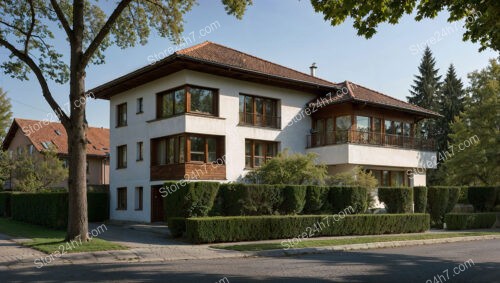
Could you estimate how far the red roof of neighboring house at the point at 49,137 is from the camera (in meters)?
47.3

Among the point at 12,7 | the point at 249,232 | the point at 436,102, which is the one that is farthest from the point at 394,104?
the point at 436,102

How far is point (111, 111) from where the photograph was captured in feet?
110

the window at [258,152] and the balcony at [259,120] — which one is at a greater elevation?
the balcony at [259,120]

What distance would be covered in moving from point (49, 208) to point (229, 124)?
10298 mm

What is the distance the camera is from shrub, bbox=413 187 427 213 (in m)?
28.6

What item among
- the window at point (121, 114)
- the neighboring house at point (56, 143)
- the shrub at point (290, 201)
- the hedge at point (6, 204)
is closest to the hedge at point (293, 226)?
the shrub at point (290, 201)

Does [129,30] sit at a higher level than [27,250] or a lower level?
higher

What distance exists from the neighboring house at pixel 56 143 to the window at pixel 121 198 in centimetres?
1525

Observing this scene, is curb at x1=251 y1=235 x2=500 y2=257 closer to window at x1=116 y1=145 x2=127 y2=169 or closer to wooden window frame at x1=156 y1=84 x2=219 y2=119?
wooden window frame at x1=156 y1=84 x2=219 y2=119

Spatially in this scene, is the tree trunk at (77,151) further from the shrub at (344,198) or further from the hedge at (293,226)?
the shrub at (344,198)

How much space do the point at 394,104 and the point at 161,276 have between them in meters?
26.0

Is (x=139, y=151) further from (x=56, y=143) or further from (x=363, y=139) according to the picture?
(x=56, y=143)

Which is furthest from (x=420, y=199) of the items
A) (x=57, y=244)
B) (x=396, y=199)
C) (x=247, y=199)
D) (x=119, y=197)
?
(x=57, y=244)

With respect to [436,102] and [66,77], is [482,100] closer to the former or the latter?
[436,102]
